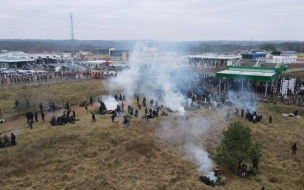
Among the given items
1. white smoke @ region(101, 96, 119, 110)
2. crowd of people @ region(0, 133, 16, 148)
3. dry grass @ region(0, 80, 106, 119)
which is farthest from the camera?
white smoke @ region(101, 96, 119, 110)

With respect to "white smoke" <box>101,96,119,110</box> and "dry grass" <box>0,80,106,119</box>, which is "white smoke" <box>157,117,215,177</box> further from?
"dry grass" <box>0,80,106,119</box>

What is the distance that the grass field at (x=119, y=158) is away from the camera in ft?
47.5

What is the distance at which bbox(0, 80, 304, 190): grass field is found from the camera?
14477 millimetres

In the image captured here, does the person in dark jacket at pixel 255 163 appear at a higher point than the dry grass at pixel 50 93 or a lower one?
lower

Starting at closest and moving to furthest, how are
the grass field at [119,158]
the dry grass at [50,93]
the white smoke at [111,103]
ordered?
the grass field at [119,158] < the dry grass at [50,93] < the white smoke at [111,103]

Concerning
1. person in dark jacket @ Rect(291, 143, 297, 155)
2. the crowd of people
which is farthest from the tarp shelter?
the crowd of people

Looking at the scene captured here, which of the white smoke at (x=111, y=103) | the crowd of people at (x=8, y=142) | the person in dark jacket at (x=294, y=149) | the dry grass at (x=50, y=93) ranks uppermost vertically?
the dry grass at (x=50, y=93)

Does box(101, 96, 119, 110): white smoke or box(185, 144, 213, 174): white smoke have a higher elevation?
box(101, 96, 119, 110): white smoke

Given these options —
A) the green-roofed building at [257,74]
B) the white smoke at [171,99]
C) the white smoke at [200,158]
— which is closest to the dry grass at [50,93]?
the white smoke at [171,99]

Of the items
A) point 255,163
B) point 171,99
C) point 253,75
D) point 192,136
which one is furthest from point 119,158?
point 253,75

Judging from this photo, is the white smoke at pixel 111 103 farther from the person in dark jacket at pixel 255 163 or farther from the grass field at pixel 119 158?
A: the person in dark jacket at pixel 255 163

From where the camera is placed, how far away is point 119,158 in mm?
17047

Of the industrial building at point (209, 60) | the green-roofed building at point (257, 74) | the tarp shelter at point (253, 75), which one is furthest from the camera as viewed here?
the industrial building at point (209, 60)

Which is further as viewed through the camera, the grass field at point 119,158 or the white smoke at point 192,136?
the white smoke at point 192,136
